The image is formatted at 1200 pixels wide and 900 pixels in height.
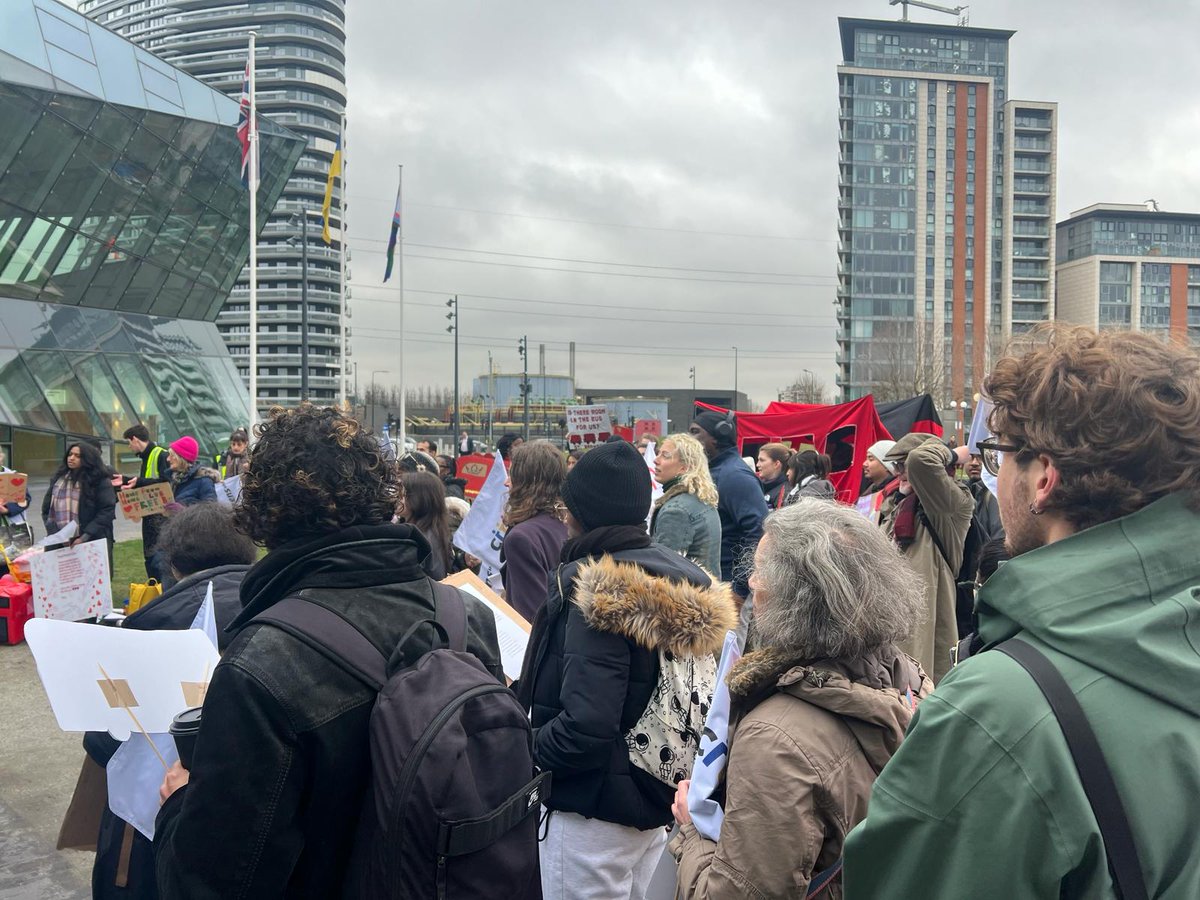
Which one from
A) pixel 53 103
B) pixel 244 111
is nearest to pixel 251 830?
pixel 244 111

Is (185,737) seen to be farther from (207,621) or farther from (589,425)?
(589,425)

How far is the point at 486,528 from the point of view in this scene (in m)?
6.67

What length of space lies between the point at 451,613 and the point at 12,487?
29.3 ft

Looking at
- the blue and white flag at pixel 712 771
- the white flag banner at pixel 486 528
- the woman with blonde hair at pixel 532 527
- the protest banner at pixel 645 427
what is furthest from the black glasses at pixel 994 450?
the protest banner at pixel 645 427

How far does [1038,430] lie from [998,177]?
111 m

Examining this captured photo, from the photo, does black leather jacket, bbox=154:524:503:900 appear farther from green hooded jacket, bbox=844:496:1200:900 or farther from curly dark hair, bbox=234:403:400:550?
green hooded jacket, bbox=844:496:1200:900

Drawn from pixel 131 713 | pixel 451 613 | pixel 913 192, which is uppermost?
pixel 913 192

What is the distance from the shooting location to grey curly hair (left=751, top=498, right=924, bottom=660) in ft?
7.00

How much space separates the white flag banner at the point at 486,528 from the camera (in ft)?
21.4

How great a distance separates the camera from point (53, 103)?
2083 cm

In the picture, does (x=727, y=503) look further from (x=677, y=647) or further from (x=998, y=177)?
(x=998, y=177)

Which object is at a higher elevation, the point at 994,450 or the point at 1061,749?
the point at 994,450

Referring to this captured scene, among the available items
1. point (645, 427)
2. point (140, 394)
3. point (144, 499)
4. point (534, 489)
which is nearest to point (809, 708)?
point (534, 489)

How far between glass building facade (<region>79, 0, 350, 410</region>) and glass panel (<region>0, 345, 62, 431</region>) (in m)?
79.4
